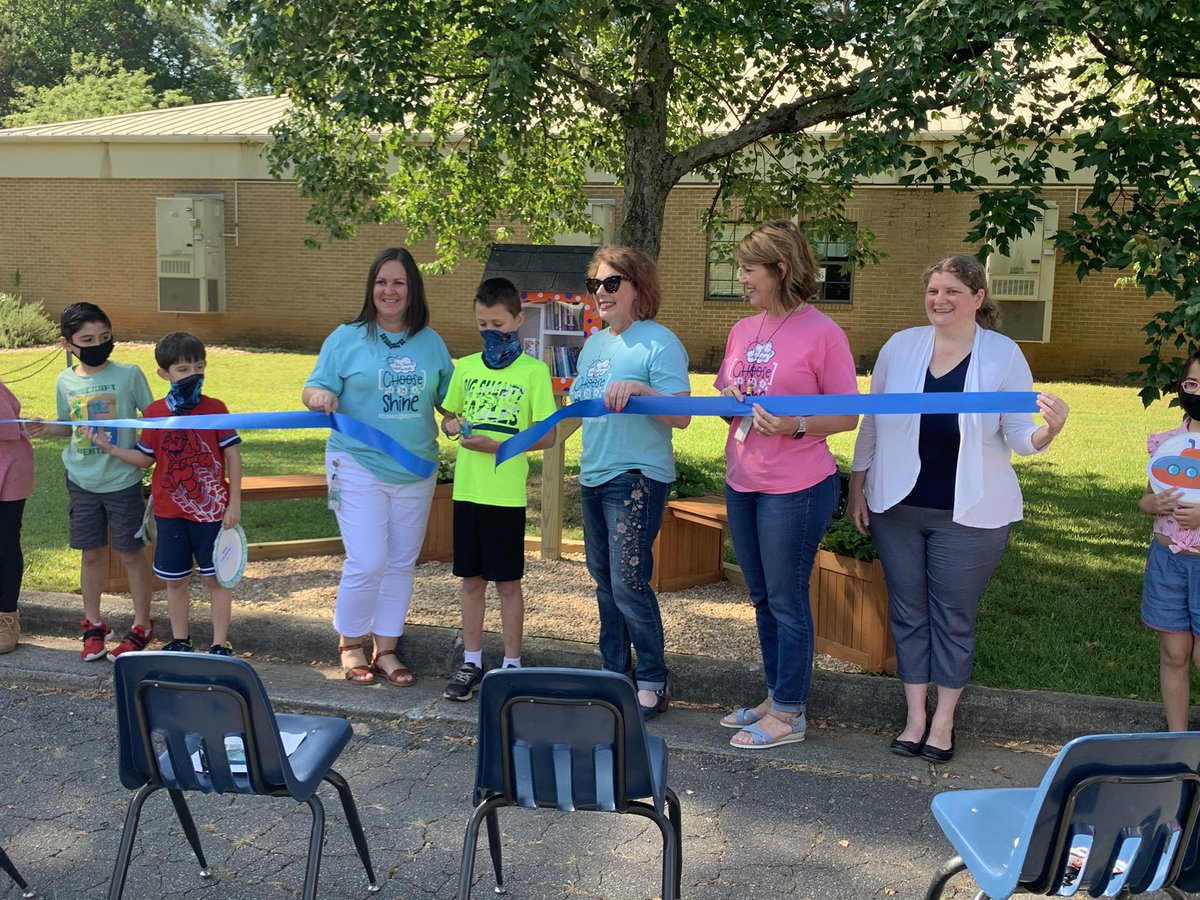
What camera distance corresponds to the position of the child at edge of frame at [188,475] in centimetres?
545

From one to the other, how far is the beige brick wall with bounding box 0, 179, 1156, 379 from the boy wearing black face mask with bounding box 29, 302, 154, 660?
51.4 ft

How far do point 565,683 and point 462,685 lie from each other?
2.55m

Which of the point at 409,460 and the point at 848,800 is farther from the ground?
the point at 409,460

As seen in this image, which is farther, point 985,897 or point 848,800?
point 848,800

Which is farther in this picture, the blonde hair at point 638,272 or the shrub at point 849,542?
the shrub at point 849,542

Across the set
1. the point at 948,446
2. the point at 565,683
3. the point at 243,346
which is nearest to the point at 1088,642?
the point at 948,446

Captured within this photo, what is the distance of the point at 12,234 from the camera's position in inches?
994

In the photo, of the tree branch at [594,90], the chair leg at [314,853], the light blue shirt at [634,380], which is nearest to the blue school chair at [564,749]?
the chair leg at [314,853]

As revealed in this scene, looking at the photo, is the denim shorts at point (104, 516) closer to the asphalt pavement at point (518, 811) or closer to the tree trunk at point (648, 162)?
the asphalt pavement at point (518, 811)

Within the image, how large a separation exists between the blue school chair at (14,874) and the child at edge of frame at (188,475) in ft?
6.08

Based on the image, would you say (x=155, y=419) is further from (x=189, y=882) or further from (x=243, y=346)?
(x=243, y=346)

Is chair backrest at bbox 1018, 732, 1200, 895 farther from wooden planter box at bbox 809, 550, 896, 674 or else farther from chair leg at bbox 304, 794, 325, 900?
wooden planter box at bbox 809, 550, 896, 674

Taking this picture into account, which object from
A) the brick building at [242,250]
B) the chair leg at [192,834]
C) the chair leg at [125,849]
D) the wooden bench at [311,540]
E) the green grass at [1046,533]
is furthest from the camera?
the brick building at [242,250]

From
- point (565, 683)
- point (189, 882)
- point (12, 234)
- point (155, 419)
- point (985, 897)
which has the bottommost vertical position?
point (189, 882)
